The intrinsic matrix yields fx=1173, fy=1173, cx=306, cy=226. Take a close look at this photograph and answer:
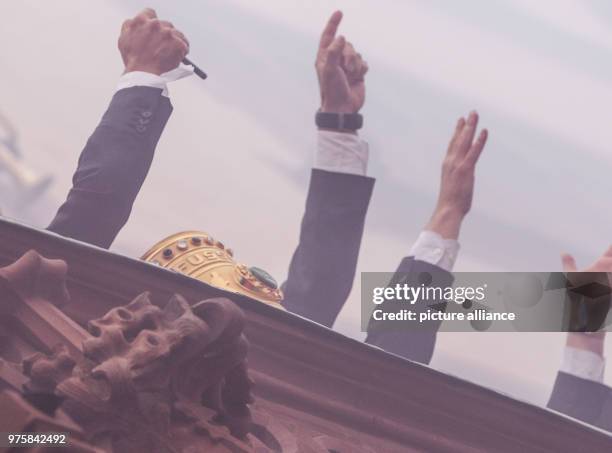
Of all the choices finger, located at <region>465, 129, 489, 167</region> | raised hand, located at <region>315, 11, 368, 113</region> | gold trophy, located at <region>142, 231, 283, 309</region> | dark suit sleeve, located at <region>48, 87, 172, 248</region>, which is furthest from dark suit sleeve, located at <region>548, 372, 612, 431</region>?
dark suit sleeve, located at <region>48, 87, 172, 248</region>

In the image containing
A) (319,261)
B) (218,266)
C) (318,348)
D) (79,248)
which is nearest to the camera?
(79,248)

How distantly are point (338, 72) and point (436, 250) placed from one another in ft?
2.04

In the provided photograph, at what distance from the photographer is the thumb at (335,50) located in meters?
3.52

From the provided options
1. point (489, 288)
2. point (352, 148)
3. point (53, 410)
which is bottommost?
point (53, 410)

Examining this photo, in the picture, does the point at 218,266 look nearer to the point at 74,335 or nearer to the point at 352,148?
the point at 352,148

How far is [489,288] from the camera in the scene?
12.3 ft

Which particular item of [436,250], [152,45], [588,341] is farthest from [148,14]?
[588,341]

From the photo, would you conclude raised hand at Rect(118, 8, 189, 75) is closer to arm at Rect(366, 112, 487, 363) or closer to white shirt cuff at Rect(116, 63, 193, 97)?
white shirt cuff at Rect(116, 63, 193, 97)

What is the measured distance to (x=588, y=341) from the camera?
Answer: 3957mm

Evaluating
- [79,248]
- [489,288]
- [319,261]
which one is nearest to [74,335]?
[79,248]

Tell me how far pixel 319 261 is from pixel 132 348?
59.9 inches

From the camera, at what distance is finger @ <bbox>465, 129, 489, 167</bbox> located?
12.3ft

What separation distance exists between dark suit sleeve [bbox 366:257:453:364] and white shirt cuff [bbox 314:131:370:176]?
33 centimetres

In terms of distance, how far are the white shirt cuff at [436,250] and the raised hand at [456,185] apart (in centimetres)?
3
